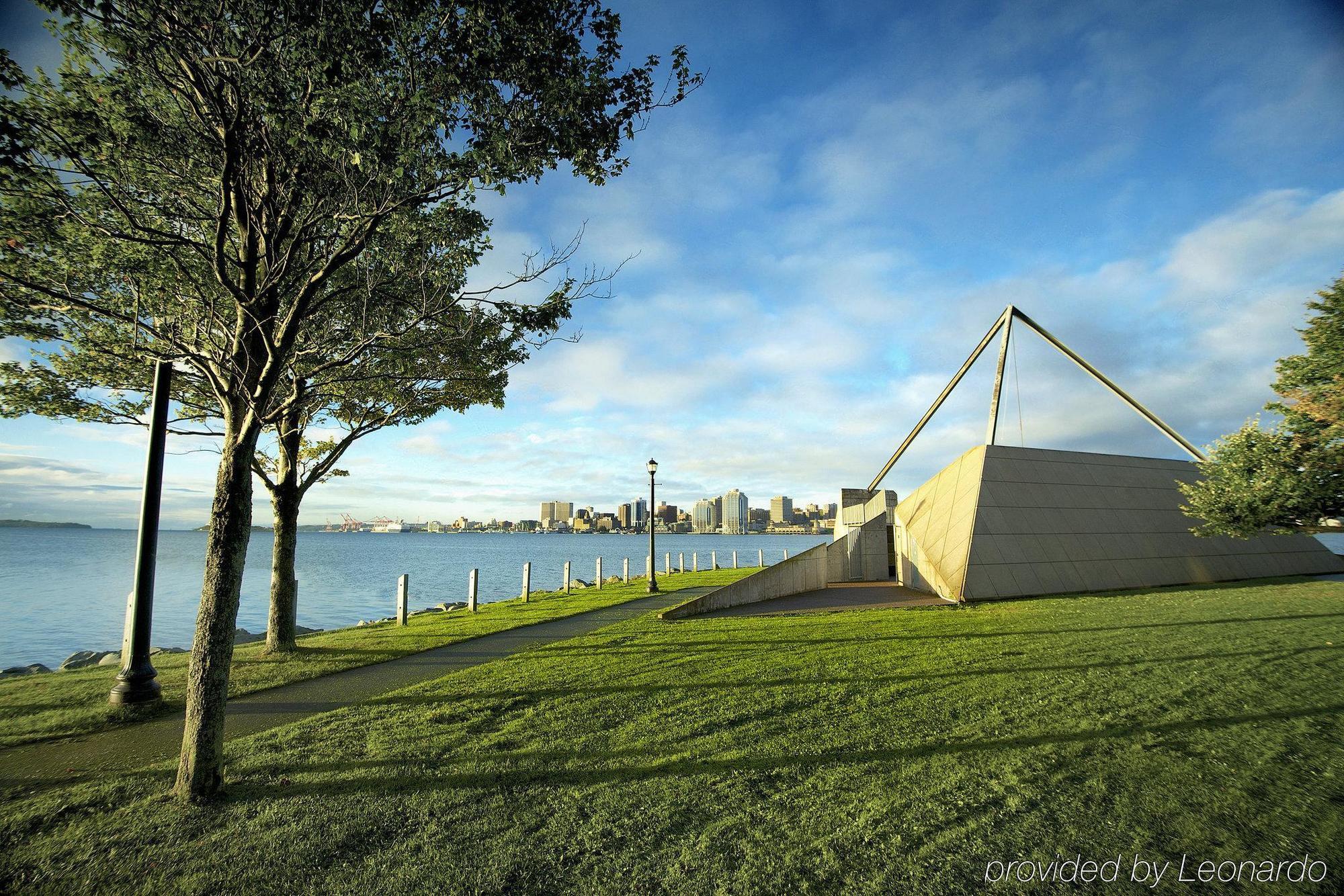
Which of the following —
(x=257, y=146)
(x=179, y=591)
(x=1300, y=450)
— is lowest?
(x=179, y=591)

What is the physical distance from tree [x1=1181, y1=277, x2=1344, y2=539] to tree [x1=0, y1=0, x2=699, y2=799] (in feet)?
36.5

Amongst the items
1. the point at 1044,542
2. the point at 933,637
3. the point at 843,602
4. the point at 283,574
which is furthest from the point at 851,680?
the point at 1044,542

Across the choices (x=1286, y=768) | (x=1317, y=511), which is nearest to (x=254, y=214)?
(x=1286, y=768)

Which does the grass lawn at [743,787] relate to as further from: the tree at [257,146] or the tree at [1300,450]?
the tree at [1300,450]

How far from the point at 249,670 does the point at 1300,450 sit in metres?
18.1

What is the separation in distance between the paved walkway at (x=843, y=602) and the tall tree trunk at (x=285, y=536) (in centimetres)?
956

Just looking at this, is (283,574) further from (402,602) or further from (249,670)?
(402,602)

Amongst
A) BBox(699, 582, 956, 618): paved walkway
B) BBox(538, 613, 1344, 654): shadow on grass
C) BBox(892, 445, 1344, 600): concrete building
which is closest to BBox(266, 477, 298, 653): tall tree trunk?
BBox(538, 613, 1344, 654): shadow on grass

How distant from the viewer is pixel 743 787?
488 centimetres

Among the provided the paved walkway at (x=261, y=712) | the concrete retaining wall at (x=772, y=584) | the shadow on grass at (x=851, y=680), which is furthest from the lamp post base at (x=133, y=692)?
the concrete retaining wall at (x=772, y=584)

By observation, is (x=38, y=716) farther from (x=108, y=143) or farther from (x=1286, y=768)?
(x=1286, y=768)

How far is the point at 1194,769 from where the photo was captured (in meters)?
5.01

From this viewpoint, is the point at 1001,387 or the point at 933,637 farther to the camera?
the point at 1001,387

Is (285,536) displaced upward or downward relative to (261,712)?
upward
